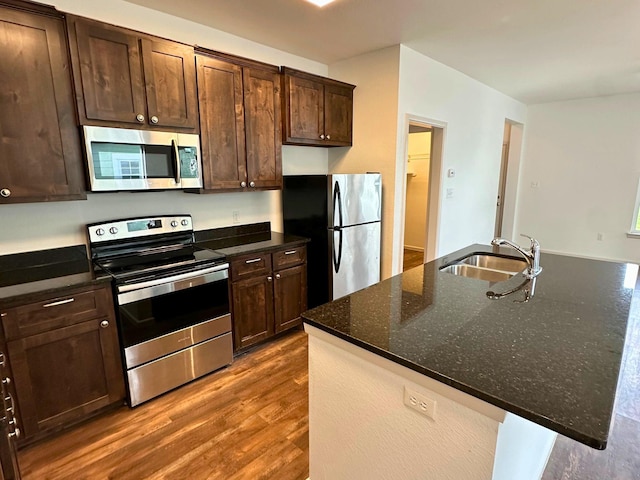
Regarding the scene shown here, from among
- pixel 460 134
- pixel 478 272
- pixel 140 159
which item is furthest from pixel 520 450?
pixel 460 134

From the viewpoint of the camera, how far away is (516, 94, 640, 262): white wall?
17.8ft

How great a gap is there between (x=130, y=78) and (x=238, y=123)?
81 centimetres

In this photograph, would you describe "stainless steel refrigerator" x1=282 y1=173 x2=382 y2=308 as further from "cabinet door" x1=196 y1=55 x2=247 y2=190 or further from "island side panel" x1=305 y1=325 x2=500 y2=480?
"island side panel" x1=305 y1=325 x2=500 y2=480

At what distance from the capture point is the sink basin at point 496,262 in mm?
2316

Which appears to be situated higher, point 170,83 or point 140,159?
point 170,83

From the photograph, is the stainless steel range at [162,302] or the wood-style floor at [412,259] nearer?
the stainless steel range at [162,302]

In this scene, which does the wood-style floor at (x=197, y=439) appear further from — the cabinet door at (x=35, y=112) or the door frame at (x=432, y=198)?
the door frame at (x=432, y=198)

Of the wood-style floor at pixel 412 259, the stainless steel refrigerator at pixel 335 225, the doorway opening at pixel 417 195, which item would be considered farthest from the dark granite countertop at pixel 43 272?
the doorway opening at pixel 417 195

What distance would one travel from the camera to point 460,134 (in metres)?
4.34

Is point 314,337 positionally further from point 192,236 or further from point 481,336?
point 192,236

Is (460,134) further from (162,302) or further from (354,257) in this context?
(162,302)

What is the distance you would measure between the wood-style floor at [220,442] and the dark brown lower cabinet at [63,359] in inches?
6.7

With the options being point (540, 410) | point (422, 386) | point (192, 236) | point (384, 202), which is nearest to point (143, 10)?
point (192, 236)

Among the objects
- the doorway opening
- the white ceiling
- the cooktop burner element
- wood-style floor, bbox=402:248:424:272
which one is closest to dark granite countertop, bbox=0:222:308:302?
the cooktop burner element
